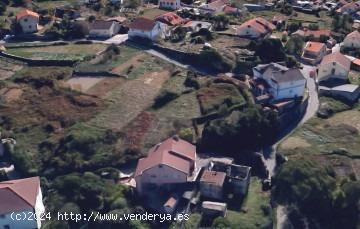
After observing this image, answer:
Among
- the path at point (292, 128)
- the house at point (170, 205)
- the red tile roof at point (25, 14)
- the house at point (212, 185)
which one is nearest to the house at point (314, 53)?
the path at point (292, 128)

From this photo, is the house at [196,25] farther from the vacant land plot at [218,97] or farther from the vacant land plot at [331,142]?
the vacant land plot at [331,142]

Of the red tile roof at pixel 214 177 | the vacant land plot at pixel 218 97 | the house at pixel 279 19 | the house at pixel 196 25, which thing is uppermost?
the house at pixel 196 25

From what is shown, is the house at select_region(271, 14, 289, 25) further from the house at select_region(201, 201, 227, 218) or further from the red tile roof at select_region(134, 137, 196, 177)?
the house at select_region(201, 201, 227, 218)

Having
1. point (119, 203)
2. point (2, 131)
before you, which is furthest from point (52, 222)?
point (2, 131)

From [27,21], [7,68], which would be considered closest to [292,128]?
[7,68]

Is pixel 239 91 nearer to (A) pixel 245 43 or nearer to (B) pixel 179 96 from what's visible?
(B) pixel 179 96
